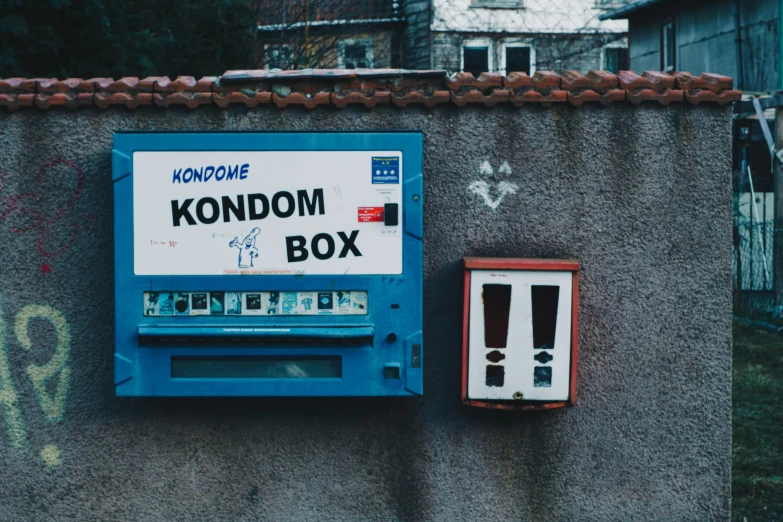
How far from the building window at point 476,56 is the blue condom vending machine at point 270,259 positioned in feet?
64.1

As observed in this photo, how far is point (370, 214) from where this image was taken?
4.21 meters

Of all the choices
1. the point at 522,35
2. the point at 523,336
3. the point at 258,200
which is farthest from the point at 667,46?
the point at 258,200

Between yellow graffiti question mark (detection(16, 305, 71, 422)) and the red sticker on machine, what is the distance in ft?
5.06

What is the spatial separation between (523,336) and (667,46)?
17336 mm

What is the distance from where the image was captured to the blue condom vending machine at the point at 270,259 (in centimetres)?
419

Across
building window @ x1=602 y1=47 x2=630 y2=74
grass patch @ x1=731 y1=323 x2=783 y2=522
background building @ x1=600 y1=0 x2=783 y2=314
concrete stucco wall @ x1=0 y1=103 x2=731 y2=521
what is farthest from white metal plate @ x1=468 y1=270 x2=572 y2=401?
building window @ x1=602 y1=47 x2=630 y2=74

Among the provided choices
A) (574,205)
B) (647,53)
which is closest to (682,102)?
(574,205)

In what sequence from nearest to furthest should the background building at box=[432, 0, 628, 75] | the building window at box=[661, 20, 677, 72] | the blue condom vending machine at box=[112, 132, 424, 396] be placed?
the blue condom vending machine at box=[112, 132, 424, 396]
the building window at box=[661, 20, 677, 72]
the background building at box=[432, 0, 628, 75]

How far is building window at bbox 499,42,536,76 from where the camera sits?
2336 cm

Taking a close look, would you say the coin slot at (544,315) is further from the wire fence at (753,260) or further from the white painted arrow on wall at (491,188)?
the wire fence at (753,260)

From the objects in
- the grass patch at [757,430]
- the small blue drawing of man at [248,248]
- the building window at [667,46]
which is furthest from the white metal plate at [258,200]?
the building window at [667,46]

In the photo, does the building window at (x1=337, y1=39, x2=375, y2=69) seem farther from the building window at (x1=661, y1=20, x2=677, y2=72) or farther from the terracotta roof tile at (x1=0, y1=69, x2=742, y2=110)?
the terracotta roof tile at (x1=0, y1=69, x2=742, y2=110)

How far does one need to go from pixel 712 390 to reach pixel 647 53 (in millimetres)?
17707

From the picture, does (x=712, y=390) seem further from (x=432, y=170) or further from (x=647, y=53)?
(x=647, y=53)
